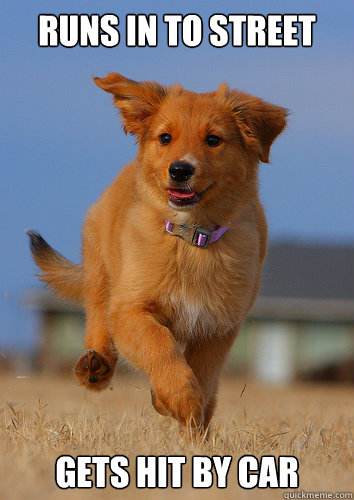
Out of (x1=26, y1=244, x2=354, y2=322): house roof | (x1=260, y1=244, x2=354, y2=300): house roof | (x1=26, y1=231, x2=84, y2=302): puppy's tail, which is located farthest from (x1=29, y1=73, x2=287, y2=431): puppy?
(x1=260, y1=244, x2=354, y2=300): house roof

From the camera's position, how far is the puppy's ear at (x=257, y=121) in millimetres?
4812

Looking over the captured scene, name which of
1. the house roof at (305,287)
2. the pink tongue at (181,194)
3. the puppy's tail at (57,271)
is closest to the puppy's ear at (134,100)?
the pink tongue at (181,194)

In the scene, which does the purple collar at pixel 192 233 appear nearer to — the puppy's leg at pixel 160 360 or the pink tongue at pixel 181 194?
the pink tongue at pixel 181 194

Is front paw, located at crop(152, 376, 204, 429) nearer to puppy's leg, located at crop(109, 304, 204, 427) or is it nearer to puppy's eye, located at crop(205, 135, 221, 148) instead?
puppy's leg, located at crop(109, 304, 204, 427)

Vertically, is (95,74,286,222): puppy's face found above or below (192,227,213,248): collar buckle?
above

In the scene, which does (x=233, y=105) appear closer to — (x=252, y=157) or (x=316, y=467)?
(x=252, y=157)

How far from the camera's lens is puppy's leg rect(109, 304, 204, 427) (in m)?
4.10

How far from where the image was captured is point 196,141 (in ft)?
15.0

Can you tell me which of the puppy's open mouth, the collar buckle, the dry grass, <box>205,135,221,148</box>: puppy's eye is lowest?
the dry grass

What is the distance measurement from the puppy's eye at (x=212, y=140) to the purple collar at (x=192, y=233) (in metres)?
0.49

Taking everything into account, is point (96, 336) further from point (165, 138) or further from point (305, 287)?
point (305, 287)

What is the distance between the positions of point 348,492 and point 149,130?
249cm

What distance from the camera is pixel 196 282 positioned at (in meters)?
4.74

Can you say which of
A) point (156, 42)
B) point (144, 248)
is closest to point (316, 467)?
point (144, 248)
